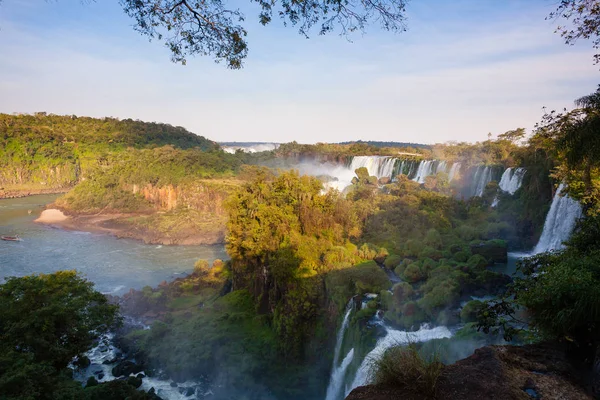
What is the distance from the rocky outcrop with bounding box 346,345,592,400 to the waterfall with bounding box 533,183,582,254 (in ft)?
52.2

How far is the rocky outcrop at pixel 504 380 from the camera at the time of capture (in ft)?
15.3

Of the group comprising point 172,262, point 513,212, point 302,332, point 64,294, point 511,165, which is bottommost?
point 172,262

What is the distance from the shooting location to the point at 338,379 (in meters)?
15.2

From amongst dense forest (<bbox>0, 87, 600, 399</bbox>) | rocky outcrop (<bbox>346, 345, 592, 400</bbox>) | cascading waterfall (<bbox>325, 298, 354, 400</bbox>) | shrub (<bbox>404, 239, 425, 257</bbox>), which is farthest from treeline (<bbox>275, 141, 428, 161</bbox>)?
rocky outcrop (<bbox>346, 345, 592, 400</bbox>)

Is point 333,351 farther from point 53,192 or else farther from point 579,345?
point 53,192

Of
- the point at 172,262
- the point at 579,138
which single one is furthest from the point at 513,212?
the point at 172,262

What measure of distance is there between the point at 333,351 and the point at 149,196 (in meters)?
50.1

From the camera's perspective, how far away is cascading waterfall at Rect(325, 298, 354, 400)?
48.8 ft

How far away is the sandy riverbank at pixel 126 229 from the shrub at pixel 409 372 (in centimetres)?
4169

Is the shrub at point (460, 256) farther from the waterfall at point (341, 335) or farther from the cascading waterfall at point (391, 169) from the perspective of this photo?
the cascading waterfall at point (391, 169)

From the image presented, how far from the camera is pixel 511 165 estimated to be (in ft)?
110

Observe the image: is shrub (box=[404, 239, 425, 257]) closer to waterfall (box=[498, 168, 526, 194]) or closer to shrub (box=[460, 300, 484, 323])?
shrub (box=[460, 300, 484, 323])

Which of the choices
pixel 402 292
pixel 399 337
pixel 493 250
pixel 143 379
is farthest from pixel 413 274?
pixel 143 379

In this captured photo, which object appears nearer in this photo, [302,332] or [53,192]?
[302,332]
